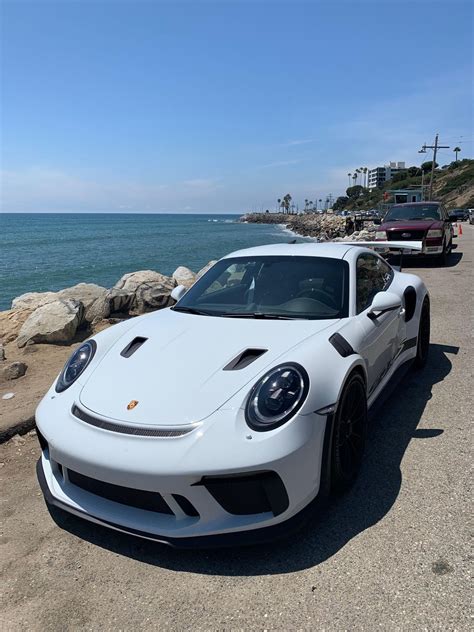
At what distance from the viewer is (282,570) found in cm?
227

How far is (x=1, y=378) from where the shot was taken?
5246mm

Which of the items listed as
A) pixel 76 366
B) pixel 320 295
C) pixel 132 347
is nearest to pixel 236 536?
pixel 132 347

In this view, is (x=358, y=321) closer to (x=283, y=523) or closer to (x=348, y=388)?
(x=348, y=388)

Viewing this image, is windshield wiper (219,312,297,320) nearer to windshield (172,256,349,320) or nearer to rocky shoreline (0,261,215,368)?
windshield (172,256,349,320)

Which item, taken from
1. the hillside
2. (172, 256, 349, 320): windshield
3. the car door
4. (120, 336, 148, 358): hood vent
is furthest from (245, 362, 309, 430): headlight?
the hillside

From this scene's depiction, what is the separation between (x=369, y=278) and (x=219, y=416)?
86.9 inches

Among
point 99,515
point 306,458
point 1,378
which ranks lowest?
point 1,378

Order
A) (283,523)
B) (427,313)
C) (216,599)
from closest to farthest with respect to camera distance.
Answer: (216,599)
(283,523)
(427,313)

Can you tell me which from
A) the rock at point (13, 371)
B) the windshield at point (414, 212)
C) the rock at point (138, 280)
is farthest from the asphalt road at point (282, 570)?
the windshield at point (414, 212)

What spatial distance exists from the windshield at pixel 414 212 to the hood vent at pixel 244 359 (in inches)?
483

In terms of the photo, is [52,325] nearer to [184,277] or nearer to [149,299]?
[149,299]

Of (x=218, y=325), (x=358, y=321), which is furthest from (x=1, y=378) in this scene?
(x=358, y=321)

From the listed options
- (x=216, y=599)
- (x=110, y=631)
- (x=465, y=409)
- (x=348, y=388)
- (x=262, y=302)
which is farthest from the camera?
(x=465, y=409)

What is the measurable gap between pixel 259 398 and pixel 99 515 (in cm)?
98
